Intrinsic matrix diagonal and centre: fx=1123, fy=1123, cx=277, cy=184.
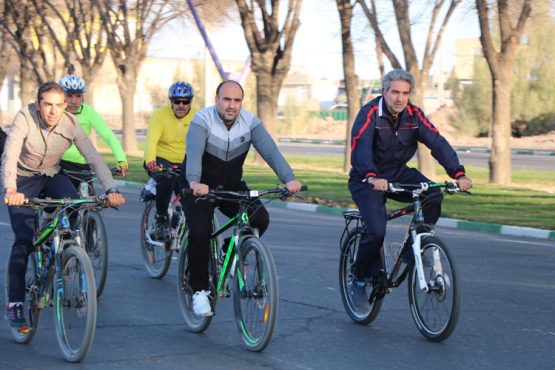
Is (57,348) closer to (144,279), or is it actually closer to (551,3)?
(144,279)

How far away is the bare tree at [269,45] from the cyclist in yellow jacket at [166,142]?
18.8 m

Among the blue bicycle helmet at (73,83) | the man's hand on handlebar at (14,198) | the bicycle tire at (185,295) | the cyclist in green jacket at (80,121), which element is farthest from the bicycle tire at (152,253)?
the man's hand on handlebar at (14,198)

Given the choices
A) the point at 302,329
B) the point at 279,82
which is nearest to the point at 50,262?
the point at 302,329

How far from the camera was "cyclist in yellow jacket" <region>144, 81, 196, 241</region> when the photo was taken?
10742mm

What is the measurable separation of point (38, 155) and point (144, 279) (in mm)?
3264

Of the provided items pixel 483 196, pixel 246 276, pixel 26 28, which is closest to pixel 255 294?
pixel 246 276

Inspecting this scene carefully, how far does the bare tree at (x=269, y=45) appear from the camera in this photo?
29594 mm

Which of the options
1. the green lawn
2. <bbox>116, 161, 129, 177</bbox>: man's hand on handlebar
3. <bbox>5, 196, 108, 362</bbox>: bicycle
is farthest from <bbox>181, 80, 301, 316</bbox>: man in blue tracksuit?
the green lawn

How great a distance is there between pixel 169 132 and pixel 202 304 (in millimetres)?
3634

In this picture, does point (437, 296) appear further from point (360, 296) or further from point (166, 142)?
point (166, 142)

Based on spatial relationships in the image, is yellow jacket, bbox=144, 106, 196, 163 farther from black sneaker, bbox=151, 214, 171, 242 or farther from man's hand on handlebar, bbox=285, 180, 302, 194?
man's hand on handlebar, bbox=285, 180, 302, 194

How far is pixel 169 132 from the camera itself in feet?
36.2

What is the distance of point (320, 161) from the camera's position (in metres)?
37.1

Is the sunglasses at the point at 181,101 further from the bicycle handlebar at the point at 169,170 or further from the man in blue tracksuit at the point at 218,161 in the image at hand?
the man in blue tracksuit at the point at 218,161
